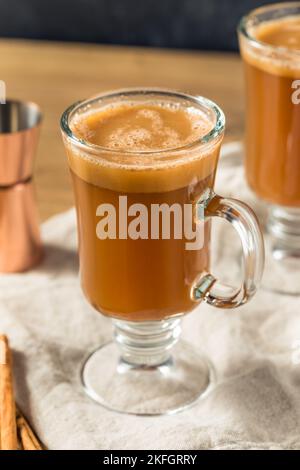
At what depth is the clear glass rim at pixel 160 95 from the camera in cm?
100

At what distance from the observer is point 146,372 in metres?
1.21

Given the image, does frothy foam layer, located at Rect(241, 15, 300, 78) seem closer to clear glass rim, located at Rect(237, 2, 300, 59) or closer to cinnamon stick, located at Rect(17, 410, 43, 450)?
clear glass rim, located at Rect(237, 2, 300, 59)

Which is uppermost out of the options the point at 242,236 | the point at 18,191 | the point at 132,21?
the point at 242,236

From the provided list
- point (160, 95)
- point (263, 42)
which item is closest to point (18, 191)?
point (160, 95)

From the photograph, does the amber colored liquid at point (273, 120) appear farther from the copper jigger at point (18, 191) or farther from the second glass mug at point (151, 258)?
the copper jigger at point (18, 191)

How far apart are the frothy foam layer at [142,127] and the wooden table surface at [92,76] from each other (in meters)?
0.50

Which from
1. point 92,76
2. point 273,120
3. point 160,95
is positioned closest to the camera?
point 160,95

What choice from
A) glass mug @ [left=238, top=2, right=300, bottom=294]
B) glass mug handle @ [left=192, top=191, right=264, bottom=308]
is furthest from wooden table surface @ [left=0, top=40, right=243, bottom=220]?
glass mug handle @ [left=192, top=191, right=264, bottom=308]

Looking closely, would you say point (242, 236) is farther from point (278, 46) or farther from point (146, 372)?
point (278, 46)

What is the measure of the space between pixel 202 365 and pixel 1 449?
311mm

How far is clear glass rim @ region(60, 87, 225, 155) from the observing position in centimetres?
100

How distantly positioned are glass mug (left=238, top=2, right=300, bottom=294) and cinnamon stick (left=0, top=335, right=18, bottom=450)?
0.42m

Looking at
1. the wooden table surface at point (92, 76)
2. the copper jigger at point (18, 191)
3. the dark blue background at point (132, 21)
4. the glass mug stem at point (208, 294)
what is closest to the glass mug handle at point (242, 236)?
the glass mug stem at point (208, 294)

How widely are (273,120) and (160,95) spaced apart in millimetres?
236
